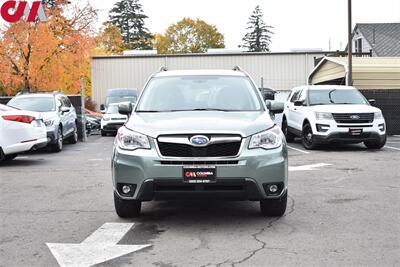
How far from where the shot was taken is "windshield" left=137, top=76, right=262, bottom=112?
678 cm

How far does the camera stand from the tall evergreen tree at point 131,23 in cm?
7881

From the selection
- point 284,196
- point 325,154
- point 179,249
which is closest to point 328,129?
point 325,154

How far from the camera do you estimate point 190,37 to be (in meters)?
74.7

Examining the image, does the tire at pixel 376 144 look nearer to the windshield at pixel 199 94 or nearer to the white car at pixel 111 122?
the windshield at pixel 199 94

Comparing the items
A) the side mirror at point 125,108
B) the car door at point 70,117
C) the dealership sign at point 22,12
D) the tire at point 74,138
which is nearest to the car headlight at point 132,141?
the side mirror at point 125,108

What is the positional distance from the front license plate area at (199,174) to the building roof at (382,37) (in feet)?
124

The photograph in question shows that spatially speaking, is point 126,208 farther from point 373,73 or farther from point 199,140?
point 373,73

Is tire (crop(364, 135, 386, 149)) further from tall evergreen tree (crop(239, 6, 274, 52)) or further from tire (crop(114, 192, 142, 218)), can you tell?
tall evergreen tree (crop(239, 6, 274, 52))

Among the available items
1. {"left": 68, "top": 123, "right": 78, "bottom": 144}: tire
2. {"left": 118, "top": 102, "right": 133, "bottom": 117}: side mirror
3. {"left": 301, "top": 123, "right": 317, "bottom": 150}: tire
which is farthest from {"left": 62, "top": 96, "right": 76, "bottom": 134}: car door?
{"left": 118, "top": 102, "right": 133, "bottom": 117}: side mirror

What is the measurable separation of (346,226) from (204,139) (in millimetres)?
1802

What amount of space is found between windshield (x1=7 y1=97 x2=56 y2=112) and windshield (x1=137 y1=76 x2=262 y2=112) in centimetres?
926

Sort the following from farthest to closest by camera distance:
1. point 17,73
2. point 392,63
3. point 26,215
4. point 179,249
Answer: point 17,73 < point 392,63 < point 26,215 < point 179,249

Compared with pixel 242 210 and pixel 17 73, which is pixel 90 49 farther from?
pixel 242 210

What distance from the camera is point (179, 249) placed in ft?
16.6
